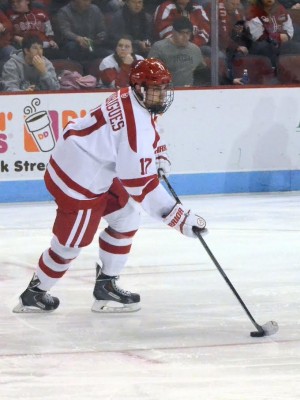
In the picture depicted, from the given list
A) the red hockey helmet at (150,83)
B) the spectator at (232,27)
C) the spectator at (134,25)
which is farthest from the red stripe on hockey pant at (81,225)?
the spectator at (232,27)

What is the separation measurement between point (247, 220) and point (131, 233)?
7.45 ft

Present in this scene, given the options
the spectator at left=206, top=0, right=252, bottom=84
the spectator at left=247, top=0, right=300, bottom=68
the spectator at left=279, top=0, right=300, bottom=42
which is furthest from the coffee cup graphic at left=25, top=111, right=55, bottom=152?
the spectator at left=279, top=0, right=300, bottom=42

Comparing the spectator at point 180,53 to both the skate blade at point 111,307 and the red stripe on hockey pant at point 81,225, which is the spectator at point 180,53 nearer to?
the skate blade at point 111,307

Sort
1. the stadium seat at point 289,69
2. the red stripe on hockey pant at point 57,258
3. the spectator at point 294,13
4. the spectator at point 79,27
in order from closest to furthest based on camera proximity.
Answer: the red stripe on hockey pant at point 57,258 → the spectator at point 79,27 → the stadium seat at point 289,69 → the spectator at point 294,13

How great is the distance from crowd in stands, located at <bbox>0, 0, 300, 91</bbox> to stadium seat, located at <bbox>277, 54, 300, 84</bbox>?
48mm

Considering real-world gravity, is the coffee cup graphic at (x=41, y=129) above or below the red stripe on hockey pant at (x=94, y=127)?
below

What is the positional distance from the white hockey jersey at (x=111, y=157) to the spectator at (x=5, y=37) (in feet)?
10.8

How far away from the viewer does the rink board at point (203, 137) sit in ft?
24.0

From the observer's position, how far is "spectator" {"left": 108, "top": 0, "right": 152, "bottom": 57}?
297 inches

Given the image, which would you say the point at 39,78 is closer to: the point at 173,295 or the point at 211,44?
the point at 211,44

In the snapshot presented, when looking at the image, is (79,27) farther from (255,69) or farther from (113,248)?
(113,248)

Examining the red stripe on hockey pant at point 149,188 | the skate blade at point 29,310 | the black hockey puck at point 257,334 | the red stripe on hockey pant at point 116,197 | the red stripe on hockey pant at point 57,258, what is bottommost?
the skate blade at point 29,310

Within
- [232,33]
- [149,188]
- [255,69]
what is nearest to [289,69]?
[255,69]

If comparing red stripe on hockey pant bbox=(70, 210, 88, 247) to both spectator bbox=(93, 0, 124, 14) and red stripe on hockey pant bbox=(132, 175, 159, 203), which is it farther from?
spectator bbox=(93, 0, 124, 14)
